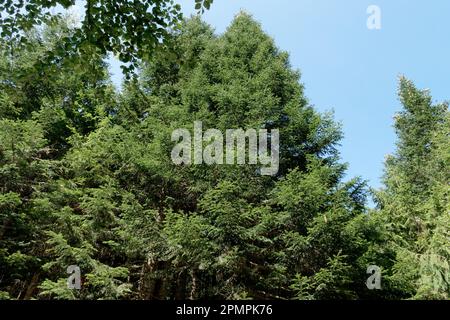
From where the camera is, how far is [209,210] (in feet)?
36.1

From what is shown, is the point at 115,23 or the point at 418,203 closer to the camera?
the point at 115,23

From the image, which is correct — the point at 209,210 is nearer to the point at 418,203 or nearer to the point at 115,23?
the point at 115,23

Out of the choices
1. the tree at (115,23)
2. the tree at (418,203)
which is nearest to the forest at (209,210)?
the tree at (418,203)

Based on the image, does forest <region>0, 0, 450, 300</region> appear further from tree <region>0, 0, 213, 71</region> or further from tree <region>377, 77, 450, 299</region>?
tree <region>0, 0, 213, 71</region>

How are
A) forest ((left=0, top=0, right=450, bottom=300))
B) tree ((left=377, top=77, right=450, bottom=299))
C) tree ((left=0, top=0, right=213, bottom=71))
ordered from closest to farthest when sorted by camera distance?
tree ((left=0, top=0, right=213, bottom=71))
forest ((left=0, top=0, right=450, bottom=300))
tree ((left=377, top=77, right=450, bottom=299))

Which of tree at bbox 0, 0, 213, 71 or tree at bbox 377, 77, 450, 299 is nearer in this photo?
tree at bbox 0, 0, 213, 71

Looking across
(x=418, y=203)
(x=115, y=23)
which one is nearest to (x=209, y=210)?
(x=115, y=23)

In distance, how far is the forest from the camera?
33.2ft

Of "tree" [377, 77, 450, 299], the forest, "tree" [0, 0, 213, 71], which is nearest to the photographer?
"tree" [0, 0, 213, 71]

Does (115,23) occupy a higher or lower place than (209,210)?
higher

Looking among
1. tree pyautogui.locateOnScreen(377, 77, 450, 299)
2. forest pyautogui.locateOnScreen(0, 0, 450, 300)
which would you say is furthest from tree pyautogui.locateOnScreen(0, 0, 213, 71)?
tree pyautogui.locateOnScreen(377, 77, 450, 299)

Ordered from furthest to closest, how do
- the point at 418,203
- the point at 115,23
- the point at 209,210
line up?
the point at 418,203 → the point at 209,210 → the point at 115,23

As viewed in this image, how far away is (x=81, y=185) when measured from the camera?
14.3 m

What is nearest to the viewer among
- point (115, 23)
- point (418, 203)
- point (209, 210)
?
point (115, 23)
